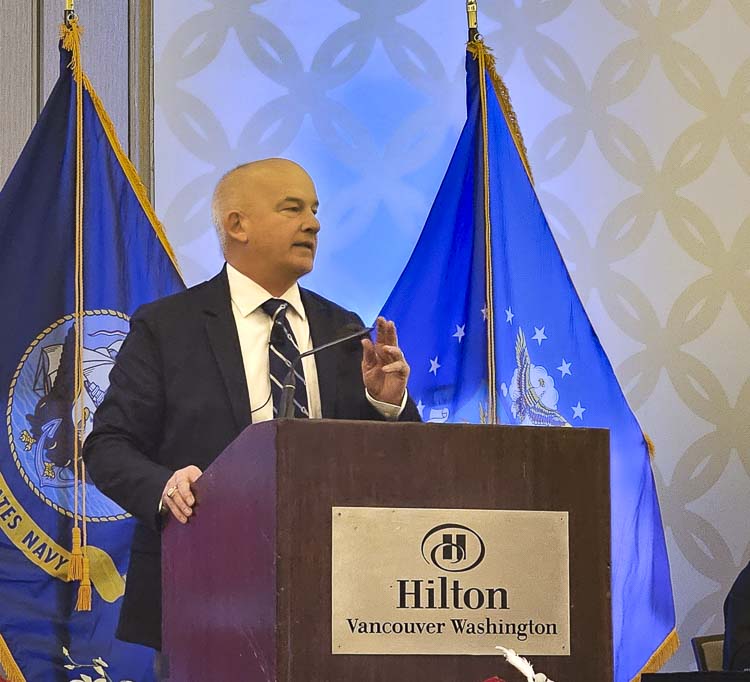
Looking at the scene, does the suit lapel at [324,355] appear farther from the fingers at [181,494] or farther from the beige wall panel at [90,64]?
the beige wall panel at [90,64]

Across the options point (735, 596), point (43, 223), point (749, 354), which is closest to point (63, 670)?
point (43, 223)

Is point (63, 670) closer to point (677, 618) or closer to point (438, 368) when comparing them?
point (438, 368)

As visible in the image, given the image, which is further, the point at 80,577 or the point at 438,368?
the point at 438,368

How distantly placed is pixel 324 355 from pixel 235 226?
13.6 inches

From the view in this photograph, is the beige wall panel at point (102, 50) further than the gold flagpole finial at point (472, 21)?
Yes

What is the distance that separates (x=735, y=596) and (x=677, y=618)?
855mm

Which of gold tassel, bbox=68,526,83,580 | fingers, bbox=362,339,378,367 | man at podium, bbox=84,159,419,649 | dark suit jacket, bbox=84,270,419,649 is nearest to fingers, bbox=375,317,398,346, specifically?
fingers, bbox=362,339,378,367

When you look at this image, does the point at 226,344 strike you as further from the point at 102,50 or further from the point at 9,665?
the point at 102,50

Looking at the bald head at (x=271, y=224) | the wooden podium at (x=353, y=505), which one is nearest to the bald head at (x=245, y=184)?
the bald head at (x=271, y=224)

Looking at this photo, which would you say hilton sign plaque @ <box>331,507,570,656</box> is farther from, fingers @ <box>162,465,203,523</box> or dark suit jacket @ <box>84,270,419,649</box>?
dark suit jacket @ <box>84,270,419,649</box>

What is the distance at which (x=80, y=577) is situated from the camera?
135 inches

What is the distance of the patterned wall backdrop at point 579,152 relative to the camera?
Result: 14.5ft

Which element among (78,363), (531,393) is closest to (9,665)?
(78,363)

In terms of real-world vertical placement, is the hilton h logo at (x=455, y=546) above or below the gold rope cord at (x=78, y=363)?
below
